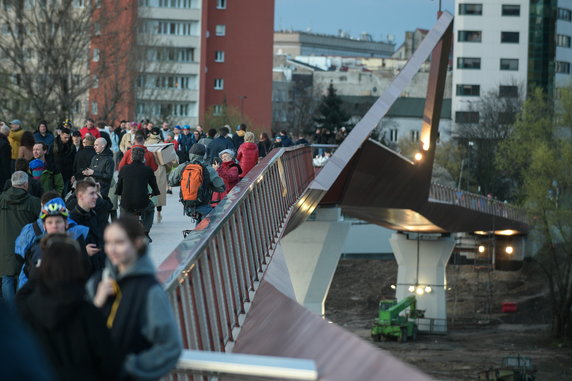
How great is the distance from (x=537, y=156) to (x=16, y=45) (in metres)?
29.2

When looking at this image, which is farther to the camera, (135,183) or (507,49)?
(507,49)

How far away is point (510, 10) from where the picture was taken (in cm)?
11094

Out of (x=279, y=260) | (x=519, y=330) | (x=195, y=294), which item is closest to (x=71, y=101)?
(x=519, y=330)

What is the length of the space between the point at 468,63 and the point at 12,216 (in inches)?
4112

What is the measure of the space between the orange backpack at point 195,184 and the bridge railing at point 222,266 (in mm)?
691

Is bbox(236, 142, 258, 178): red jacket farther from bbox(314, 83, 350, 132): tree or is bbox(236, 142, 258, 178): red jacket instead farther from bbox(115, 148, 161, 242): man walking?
bbox(314, 83, 350, 132): tree

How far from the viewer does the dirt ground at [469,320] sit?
2128 inches

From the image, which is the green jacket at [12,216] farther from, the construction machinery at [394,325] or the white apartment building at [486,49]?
the white apartment building at [486,49]

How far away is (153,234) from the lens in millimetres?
19859

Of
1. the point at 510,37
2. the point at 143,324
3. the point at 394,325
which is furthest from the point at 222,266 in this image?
the point at 510,37

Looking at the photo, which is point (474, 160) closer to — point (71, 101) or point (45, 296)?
point (71, 101)

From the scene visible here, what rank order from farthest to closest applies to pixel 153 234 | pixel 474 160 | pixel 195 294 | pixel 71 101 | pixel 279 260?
1. pixel 474 160
2. pixel 71 101
3. pixel 153 234
4. pixel 279 260
5. pixel 195 294

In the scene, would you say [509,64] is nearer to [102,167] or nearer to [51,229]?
[102,167]

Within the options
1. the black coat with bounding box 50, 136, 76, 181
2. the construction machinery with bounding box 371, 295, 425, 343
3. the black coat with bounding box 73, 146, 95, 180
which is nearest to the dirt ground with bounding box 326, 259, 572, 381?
the construction machinery with bounding box 371, 295, 425, 343
